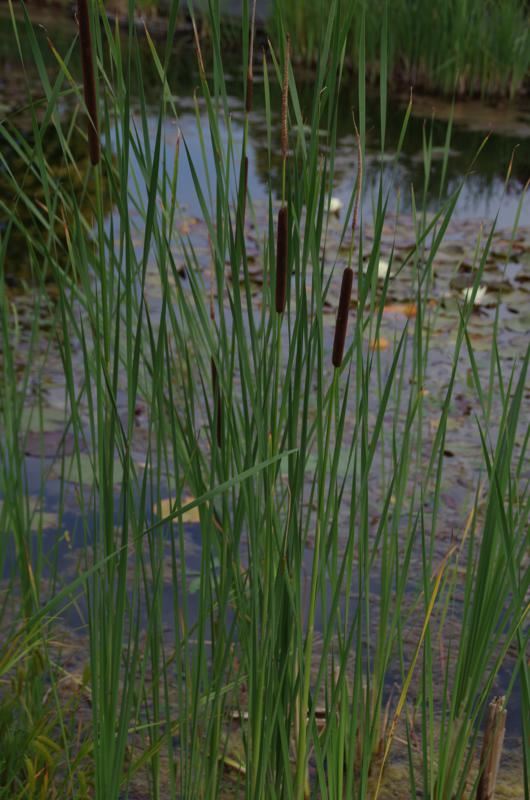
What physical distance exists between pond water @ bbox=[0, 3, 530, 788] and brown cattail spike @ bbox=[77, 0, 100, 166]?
7 centimetres

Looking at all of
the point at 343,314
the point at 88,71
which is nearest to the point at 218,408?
the point at 343,314

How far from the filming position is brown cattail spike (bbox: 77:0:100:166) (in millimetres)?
703

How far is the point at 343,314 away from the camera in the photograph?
2.48 feet

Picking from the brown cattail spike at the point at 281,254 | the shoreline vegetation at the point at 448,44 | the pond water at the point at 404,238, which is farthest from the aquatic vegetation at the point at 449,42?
the brown cattail spike at the point at 281,254

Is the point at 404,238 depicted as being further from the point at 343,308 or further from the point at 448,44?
the point at 343,308

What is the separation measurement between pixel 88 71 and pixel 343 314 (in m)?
0.23

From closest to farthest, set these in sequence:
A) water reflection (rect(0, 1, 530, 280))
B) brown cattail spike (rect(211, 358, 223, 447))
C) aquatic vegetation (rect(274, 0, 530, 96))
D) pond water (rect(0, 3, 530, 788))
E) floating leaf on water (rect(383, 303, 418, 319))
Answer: brown cattail spike (rect(211, 358, 223, 447))
pond water (rect(0, 3, 530, 788))
floating leaf on water (rect(383, 303, 418, 319))
water reflection (rect(0, 1, 530, 280))
aquatic vegetation (rect(274, 0, 530, 96))

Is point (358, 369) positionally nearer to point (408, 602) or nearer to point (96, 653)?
point (96, 653)

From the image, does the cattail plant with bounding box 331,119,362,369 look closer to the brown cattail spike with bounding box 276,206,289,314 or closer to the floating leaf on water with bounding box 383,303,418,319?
the brown cattail spike with bounding box 276,206,289,314

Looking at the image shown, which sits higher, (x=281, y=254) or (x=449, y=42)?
(x=281, y=254)

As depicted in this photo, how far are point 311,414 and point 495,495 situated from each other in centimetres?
175

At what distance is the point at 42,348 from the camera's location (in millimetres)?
3010

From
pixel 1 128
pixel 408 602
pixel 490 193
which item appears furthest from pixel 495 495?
pixel 490 193

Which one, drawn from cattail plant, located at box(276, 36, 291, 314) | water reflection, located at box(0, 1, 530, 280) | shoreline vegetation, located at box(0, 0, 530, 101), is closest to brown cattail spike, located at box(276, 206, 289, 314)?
cattail plant, located at box(276, 36, 291, 314)
